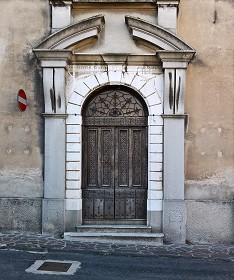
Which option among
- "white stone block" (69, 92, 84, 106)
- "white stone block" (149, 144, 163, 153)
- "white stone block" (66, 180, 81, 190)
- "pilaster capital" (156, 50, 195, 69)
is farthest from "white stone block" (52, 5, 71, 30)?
"white stone block" (66, 180, 81, 190)

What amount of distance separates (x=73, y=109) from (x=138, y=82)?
1.59 meters

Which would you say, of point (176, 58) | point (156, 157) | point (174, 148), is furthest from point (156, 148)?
point (176, 58)

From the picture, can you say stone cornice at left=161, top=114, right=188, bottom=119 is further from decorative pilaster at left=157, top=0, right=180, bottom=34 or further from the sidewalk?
the sidewalk

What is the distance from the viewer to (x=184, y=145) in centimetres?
876

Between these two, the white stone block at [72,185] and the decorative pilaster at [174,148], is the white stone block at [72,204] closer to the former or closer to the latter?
the white stone block at [72,185]

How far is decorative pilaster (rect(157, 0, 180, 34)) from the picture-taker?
8.64 metres

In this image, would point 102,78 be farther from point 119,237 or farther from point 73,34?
point 119,237

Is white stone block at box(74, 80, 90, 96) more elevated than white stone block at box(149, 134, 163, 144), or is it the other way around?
white stone block at box(74, 80, 90, 96)

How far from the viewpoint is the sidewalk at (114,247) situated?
7.66 meters

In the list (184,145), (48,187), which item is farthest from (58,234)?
(184,145)

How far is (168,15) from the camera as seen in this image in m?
8.67

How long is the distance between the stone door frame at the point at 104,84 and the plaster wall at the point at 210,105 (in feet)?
1.00

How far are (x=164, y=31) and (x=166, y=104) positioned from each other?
5.15 feet

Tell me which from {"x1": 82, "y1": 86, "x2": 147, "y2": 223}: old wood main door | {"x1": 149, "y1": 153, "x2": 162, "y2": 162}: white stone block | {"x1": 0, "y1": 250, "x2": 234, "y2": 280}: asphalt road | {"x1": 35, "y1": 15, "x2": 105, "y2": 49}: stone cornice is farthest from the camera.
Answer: {"x1": 82, "y1": 86, "x2": 147, "y2": 223}: old wood main door
